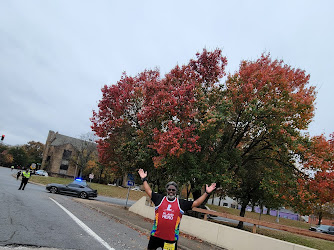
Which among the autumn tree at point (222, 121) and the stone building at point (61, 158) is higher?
the autumn tree at point (222, 121)

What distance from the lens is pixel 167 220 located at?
3.80 meters

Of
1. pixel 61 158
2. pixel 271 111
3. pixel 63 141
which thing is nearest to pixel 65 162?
pixel 61 158

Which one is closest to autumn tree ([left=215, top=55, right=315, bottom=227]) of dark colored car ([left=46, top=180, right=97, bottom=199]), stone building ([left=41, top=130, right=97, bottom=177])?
dark colored car ([left=46, top=180, right=97, bottom=199])

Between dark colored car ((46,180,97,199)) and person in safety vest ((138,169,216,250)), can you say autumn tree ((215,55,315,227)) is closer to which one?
person in safety vest ((138,169,216,250))

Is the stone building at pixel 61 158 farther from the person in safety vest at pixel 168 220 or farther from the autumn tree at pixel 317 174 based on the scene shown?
the person in safety vest at pixel 168 220

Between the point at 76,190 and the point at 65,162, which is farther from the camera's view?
the point at 65,162

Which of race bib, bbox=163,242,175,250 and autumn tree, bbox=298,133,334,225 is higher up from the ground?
A: autumn tree, bbox=298,133,334,225

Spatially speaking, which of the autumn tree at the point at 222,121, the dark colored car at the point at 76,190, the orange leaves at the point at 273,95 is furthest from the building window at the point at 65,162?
the orange leaves at the point at 273,95

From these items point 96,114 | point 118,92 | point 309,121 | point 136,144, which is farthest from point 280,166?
point 96,114

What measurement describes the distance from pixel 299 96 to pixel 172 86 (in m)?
6.15

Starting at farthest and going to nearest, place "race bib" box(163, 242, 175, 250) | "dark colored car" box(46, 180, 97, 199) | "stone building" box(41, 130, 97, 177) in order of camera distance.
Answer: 1. "stone building" box(41, 130, 97, 177)
2. "dark colored car" box(46, 180, 97, 199)
3. "race bib" box(163, 242, 175, 250)

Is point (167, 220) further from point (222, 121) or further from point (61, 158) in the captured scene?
point (61, 158)

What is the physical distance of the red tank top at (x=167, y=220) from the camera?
3771mm

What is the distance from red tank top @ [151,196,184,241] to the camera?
377 cm
